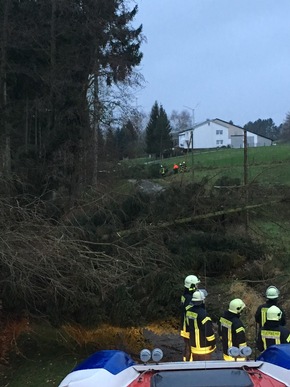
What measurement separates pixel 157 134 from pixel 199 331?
4496 cm

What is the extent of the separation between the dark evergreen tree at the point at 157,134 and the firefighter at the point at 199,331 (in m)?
39.7

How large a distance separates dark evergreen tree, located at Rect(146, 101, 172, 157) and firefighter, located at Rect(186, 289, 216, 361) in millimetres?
39746

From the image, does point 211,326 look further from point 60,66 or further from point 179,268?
point 60,66

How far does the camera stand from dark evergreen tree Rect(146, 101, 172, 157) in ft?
156

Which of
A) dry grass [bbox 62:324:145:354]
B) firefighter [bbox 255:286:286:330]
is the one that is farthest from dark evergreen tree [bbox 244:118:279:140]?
firefighter [bbox 255:286:286:330]

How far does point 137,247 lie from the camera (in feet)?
26.7

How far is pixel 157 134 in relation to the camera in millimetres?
49531

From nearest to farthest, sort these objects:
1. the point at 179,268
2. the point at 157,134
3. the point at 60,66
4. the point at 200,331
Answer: the point at 200,331 < the point at 179,268 < the point at 60,66 < the point at 157,134

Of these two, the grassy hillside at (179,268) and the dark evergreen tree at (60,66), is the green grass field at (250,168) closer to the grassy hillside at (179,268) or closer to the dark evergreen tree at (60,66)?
the grassy hillside at (179,268)

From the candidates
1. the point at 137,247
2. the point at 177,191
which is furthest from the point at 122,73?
the point at 137,247

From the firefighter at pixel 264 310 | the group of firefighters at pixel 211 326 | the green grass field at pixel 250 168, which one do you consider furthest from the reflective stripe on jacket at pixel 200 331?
the green grass field at pixel 250 168

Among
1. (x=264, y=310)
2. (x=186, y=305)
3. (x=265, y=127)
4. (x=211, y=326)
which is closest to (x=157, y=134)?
(x=186, y=305)

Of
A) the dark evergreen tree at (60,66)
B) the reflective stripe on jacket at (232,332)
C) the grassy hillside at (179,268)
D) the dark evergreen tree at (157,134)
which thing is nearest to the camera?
the reflective stripe on jacket at (232,332)

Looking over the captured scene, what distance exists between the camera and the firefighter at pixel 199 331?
206 inches
